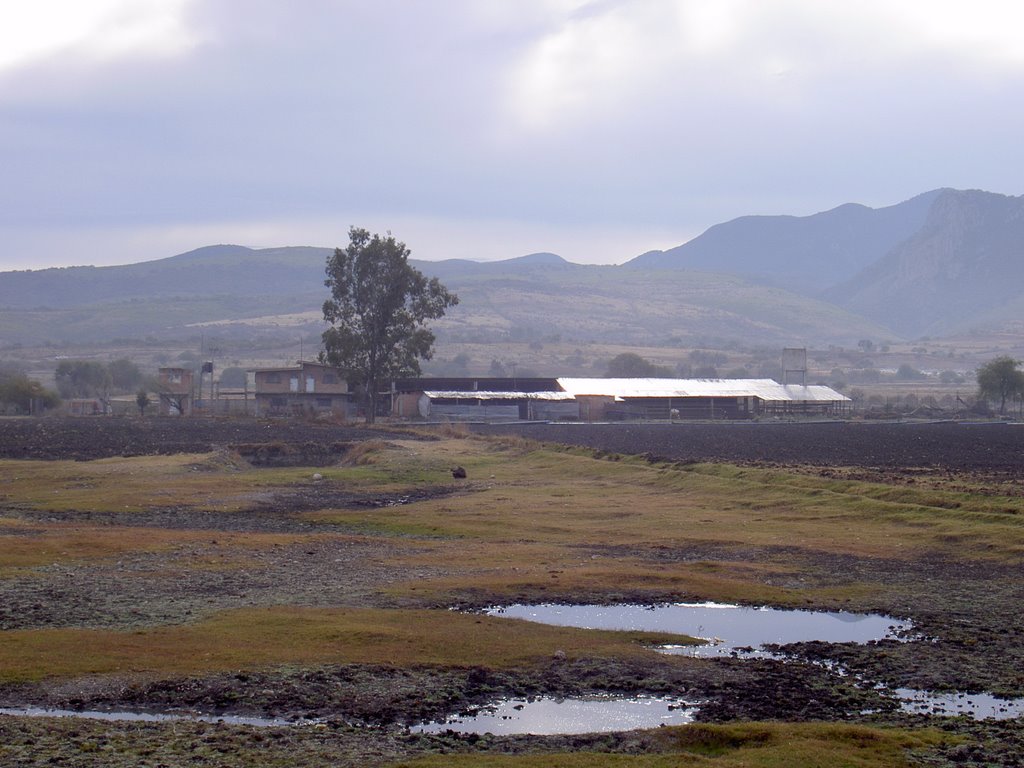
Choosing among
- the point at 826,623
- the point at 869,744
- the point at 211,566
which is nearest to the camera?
the point at 869,744

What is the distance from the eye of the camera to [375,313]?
95.2 metres

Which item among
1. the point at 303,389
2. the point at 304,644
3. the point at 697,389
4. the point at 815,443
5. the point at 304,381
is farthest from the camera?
the point at 697,389

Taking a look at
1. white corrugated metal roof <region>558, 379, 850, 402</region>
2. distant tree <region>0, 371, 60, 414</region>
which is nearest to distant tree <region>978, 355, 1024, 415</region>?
white corrugated metal roof <region>558, 379, 850, 402</region>

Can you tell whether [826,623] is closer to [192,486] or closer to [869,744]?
[869,744]

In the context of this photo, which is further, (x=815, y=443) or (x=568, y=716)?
(x=815, y=443)

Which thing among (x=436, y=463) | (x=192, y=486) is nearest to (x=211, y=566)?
(x=192, y=486)

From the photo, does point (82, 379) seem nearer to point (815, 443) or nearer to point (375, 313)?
point (375, 313)

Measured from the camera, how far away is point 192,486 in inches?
1677

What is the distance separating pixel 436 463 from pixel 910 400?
100m

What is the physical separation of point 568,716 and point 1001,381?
119976 millimetres

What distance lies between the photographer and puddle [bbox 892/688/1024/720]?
1278 cm

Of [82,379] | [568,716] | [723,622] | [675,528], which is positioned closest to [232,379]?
[82,379]

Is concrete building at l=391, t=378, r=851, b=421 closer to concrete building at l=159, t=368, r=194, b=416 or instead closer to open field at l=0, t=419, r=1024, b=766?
concrete building at l=159, t=368, r=194, b=416

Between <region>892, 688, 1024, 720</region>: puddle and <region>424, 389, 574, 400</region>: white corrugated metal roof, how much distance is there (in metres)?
92.8
